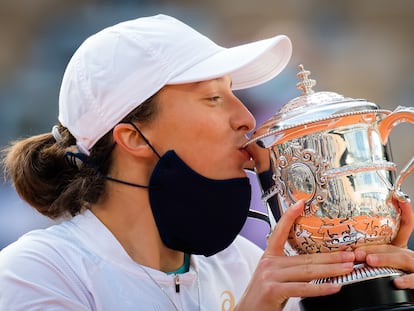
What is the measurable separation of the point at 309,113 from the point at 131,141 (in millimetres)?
481

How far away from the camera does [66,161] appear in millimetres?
1809

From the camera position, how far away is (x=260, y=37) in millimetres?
5070

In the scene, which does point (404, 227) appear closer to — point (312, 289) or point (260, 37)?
point (312, 289)

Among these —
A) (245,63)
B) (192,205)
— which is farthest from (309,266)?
(245,63)

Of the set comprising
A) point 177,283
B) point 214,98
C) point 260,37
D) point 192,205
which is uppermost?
point 214,98

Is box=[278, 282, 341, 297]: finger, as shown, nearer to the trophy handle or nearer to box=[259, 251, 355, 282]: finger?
box=[259, 251, 355, 282]: finger

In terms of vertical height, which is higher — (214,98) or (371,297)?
(214,98)

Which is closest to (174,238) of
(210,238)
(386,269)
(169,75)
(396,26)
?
(210,238)

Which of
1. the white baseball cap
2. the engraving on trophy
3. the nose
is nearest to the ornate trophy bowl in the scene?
the engraving on trophy

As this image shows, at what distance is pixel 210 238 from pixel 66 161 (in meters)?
0.42

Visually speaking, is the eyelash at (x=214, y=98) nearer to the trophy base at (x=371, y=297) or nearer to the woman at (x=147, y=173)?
the woman at (x=147, y=173)

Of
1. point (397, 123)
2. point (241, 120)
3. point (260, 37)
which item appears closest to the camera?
point (397, 123)

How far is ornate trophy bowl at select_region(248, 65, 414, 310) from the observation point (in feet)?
4.42

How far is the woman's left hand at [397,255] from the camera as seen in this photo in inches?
52.5
